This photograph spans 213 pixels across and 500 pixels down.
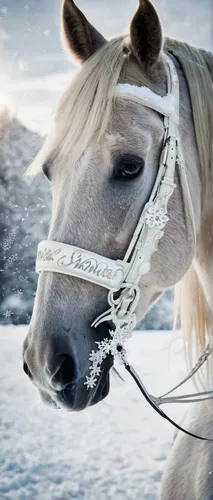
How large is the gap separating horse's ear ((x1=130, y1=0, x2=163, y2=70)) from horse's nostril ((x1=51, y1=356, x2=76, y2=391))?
41 cm

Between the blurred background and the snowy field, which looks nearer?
the snowy field

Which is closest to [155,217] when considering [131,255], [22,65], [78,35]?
[131,255]

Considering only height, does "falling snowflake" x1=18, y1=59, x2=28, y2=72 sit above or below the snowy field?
above

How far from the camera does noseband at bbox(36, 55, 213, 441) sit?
1.90 feet

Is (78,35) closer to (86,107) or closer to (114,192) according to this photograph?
(86,107)

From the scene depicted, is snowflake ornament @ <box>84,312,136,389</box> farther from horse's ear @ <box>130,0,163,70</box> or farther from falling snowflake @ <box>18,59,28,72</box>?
falling snowflake @ <box>18,59,28,72</box>

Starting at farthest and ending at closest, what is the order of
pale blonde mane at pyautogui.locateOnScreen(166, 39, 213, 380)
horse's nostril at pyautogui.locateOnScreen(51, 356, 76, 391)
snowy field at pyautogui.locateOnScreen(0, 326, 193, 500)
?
1. snowy field at pyautogui.locateOnScreen(0, 326, 193, 500)
2. pale blonde mane at pyautogui.locateOnScreen(166, 39, 213, 380)
3. horse's nostril at pyautogui.locateOnScreen(51, 356, 76, 391)

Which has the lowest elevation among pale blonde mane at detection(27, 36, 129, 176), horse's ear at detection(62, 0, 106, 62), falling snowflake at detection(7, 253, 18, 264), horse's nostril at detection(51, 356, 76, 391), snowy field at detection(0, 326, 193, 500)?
snowy field at detection(0, 326, 193, 500)

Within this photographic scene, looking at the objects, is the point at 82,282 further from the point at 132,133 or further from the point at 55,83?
the point at 55,83

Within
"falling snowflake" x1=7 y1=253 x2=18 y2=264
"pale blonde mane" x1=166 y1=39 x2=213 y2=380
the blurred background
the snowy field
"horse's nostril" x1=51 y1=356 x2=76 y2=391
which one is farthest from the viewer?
"falling snowflake" x1=7 y1=253 x2=18 y2=264

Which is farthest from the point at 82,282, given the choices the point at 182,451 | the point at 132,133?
the point at 182,451

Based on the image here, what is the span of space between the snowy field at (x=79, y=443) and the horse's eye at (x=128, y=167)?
691 millimetres

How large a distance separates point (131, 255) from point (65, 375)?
0.17 m

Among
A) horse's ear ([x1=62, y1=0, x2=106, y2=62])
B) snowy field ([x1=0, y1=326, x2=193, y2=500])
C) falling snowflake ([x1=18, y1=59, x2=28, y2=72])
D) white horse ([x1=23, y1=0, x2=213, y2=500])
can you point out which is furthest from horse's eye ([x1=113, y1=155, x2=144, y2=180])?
falling snowflake ([x1=18, y1=59, x2=28, y2=72])
